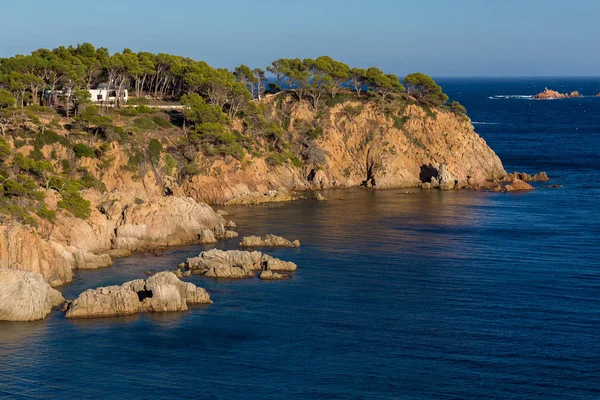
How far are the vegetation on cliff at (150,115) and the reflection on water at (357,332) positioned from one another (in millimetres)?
18910

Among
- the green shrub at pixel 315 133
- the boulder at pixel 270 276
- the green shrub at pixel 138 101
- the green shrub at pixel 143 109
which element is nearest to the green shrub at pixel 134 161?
the green shrub at pixel 143 109

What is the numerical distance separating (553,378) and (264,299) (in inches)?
899

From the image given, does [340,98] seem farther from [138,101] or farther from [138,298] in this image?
[138,298]

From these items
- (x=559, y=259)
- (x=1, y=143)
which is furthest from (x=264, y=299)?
(x=1, y=143)

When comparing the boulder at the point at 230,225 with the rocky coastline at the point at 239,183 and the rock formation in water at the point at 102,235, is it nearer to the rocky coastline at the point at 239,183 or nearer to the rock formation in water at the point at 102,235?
the rocky coastline at the point at 239,183

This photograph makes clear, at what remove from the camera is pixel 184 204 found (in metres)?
83.4

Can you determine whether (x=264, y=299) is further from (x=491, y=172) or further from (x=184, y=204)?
(x=491, y=172)

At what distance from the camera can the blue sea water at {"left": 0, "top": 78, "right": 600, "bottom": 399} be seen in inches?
1823

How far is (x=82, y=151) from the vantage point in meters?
95.8

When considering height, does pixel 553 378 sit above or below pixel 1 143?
below

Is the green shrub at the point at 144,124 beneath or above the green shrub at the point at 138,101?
beneath

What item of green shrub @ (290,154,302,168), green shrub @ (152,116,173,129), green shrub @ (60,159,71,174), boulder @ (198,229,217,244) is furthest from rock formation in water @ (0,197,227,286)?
green shrub @ (290,154,302,168)

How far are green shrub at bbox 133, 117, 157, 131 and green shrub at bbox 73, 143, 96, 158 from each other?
423 inches

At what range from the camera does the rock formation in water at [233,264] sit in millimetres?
69312
